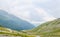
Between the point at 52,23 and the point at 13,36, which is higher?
the point at 52,23

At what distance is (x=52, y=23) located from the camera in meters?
60.4

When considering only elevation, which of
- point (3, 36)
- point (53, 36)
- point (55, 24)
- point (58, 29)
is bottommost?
point (3, 36)

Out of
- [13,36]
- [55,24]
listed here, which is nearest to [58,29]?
[55,24]

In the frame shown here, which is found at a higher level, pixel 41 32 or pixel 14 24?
pixel 14 24

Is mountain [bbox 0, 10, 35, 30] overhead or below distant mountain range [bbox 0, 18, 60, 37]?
overhead

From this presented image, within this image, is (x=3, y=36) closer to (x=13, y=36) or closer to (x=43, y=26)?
(x=13, y=36)

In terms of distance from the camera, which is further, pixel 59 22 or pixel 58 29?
pixel 59 22

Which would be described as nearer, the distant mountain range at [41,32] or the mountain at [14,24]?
the distant mountain range at [41,32]

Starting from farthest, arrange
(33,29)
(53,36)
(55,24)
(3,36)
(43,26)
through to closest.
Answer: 1. (43,26)
2. (55,24)
3. (33,29)
4. (53,36)
5. (3,36)

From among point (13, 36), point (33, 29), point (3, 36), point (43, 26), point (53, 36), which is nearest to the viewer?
point (3, 36)

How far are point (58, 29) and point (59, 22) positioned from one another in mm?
9406

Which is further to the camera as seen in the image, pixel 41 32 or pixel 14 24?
pixel 14 24

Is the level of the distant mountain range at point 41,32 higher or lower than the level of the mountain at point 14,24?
lower

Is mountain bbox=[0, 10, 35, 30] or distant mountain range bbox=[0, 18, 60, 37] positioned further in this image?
mountain bbox=[0, 10, 35, 30]
